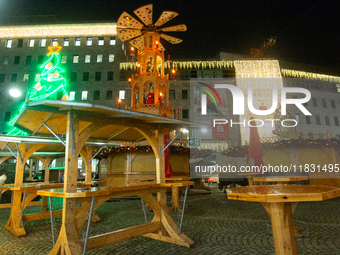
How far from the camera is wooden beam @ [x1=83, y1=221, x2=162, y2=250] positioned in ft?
13.5

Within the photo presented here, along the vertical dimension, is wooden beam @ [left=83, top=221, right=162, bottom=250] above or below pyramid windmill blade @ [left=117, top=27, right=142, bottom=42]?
below

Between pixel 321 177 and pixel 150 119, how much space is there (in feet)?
36.4

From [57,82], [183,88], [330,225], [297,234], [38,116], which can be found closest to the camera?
[38,116]

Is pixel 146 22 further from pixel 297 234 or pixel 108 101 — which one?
pixel 108 101

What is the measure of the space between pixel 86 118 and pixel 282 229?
3.80 m

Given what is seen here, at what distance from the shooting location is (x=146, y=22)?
11.8 meters

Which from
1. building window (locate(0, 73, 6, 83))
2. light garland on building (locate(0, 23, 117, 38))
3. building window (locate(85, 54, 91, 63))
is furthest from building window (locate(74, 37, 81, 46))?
building window (locate(0, 73, 6, 83))

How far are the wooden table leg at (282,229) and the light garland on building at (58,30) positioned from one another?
39868 mm

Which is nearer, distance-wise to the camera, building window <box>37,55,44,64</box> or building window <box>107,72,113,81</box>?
building window <box>107,72,113,81</box>

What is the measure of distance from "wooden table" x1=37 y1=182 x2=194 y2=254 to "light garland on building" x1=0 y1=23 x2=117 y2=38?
3775 centimetres

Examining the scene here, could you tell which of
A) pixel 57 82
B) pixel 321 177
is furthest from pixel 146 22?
pixel 321 177

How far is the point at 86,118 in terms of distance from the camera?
4418mm

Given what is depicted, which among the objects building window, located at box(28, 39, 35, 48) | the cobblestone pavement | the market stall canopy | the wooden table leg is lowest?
the cobblestone pavement

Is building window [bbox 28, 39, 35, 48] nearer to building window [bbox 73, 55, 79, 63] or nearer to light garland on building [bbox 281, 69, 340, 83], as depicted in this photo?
building window [bbox 73, 55, 79, 63]
